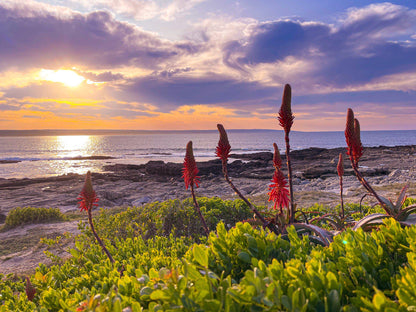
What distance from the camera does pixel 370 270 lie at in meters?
1.78

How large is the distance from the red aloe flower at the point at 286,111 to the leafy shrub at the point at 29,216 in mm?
11174

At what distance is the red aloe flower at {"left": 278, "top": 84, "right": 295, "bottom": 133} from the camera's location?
9.81 feet

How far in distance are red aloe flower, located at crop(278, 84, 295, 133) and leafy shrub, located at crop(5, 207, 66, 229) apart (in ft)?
36.7

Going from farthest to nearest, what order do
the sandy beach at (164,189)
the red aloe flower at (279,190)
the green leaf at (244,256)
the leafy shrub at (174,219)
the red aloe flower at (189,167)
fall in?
the sandy beach at (164,189) → the leafy shrub at (174,219) → the red aloe flower at (189,167) → the red aloe flower at (279,190) → the green leaf at (244,256)

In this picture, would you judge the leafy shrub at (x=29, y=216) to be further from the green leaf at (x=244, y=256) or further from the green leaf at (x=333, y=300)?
the green leaf at (x=333, y=300)

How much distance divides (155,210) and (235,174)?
23.5 metres

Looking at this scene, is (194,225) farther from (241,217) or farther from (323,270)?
(323,270)

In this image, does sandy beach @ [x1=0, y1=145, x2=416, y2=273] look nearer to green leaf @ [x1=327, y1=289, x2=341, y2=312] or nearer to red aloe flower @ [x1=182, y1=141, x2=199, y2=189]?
red aloe flower @ [x1=182, y1=141, x2=199, y2=189]

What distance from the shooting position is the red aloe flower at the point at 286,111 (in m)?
2.99

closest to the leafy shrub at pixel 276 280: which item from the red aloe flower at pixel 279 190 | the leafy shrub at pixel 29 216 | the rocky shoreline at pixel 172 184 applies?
the red aloe flower at pixel 279 190

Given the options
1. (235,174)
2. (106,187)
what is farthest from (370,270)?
(235,174)

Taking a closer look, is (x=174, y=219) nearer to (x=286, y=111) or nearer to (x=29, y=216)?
(x=286, y=111)

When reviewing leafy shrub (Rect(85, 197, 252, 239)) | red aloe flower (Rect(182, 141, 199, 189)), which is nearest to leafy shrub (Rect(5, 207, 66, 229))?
leafy shrub (Rect(85, 197, 252, 239))

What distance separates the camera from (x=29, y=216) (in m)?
11.2
